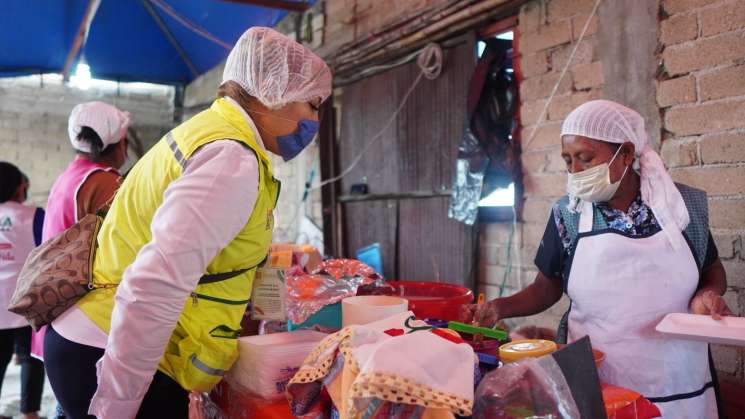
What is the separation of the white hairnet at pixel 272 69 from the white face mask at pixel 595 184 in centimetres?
89

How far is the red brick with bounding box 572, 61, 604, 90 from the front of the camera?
2.58 meters

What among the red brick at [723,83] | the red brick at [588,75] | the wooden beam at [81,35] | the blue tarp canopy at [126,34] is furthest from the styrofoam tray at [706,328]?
the wooden beam at [81,35]

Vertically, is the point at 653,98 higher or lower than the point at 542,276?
higher

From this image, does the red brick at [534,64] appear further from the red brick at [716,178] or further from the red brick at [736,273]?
the red brick at [736,273]

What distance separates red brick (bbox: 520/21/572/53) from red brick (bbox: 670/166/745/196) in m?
0.89

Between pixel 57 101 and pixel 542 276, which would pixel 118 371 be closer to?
pixel 542 276

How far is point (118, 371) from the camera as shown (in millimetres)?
1147

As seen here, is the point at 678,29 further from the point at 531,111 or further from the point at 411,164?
the point at 411,164

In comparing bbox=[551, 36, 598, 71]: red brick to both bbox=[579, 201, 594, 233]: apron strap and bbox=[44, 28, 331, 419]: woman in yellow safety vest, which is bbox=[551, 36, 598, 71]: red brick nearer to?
bbox=[579, 201, 594, 233]: apron strap

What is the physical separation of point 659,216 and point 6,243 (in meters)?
3.42

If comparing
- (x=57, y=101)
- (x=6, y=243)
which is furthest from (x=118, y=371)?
(x=57, y=101)

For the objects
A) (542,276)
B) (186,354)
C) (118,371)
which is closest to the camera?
(118,371)

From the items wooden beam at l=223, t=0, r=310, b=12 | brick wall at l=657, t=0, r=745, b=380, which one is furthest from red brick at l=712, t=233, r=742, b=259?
wooden beam at l=223, t=0, r=310, b=12

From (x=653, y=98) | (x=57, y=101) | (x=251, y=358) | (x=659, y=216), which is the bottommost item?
(x=251, y=358)
